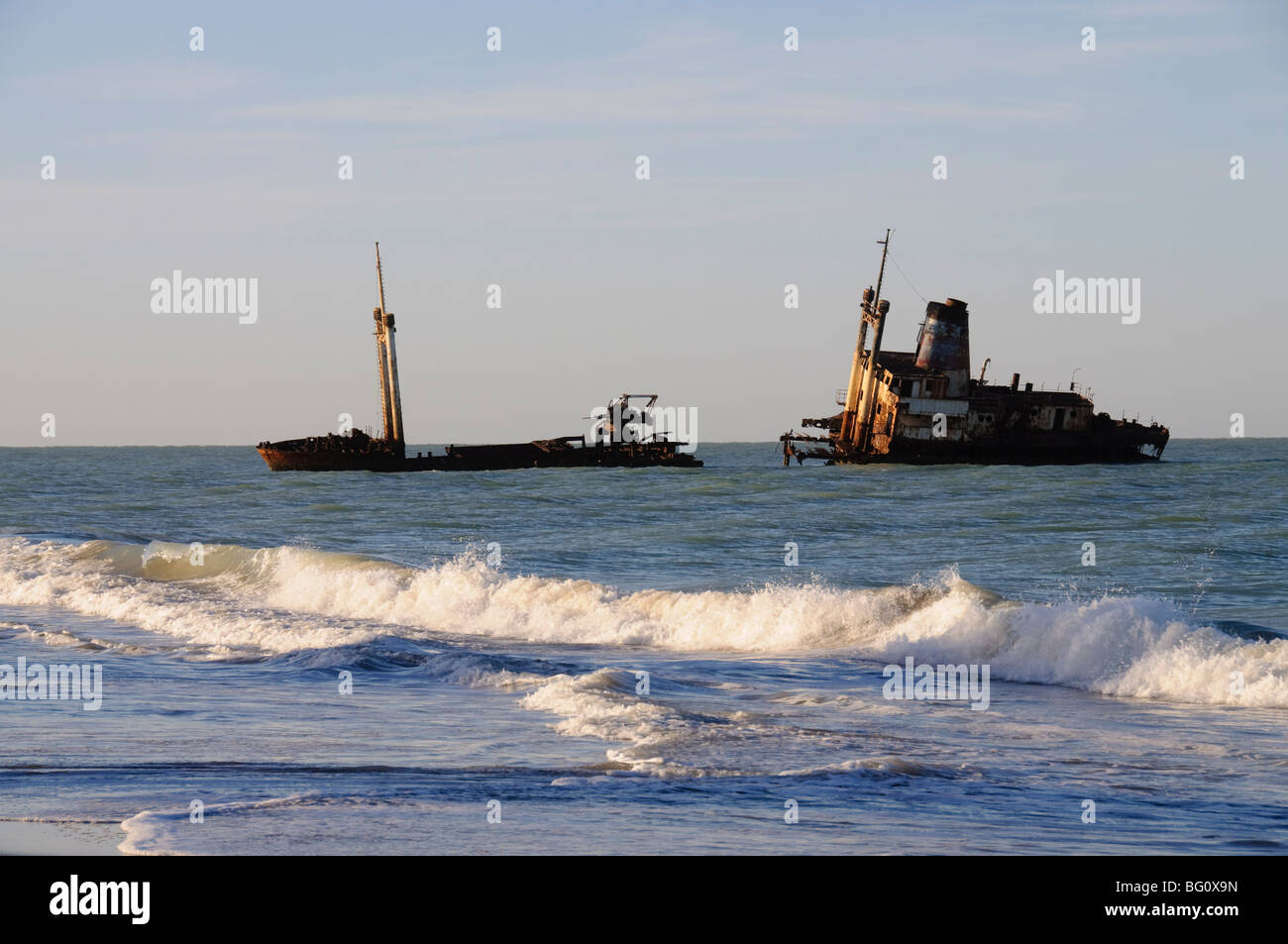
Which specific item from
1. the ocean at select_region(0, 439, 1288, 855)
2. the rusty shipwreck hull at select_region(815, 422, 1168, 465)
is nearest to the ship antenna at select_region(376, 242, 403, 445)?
the rusty shipwreck hull at select_region(815, 422, 1168, 465)

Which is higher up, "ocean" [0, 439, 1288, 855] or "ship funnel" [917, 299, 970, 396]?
"ship funnel" [917, 299, 970, 396]

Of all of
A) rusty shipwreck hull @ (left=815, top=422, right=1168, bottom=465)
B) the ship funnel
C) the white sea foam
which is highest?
the ship funnel

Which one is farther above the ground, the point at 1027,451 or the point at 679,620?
the point at 1027,451

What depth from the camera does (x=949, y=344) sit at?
2899 inches

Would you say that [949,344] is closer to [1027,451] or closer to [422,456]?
[1027,451]

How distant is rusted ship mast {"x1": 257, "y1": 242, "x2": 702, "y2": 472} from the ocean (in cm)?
4498

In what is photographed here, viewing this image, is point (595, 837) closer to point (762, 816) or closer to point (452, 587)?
point (762, 816)

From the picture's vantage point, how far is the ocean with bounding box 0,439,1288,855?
7.93 meters

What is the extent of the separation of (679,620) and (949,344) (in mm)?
57229

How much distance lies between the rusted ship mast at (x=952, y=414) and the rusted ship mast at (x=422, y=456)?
13.3 meters

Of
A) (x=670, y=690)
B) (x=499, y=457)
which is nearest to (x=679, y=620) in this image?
(x=670, y=690)

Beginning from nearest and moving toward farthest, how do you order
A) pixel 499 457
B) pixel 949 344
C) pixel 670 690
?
1. pixel 670 690
2. pixel 949 344
3. pixel 499 457

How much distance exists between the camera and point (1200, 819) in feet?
27.2

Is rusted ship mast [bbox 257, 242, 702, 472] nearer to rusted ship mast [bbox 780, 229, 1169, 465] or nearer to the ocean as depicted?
rusted ship mast [bbox 780, 229, 1169, 465]
